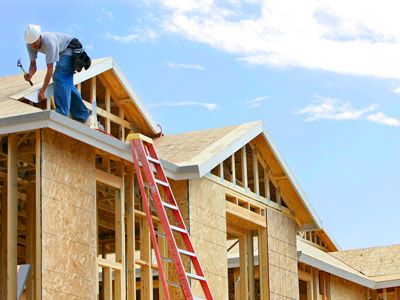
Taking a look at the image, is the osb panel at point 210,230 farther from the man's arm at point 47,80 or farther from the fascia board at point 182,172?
the man's arm at point 47,80

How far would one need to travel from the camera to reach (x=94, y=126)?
54.9 feet

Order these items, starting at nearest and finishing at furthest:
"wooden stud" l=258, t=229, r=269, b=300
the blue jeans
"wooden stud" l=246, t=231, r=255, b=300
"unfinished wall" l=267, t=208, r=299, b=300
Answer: the blue jeans < "wooden stud" l=258, t=229, r=269, b=300 < "unfinished wall" l=267, t=208, r=299, b=300 < "wooden stud" l=246, t=231, r=255, b=300

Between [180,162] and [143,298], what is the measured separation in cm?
239

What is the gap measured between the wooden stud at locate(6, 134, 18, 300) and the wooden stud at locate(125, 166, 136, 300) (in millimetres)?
2445

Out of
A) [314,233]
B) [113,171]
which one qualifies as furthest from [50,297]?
[314,233]

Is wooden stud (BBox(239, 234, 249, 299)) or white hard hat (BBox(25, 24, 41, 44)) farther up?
white hard hat (BBox(25, 24, 41, 44))

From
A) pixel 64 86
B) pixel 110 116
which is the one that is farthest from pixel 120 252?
pixel 110 116

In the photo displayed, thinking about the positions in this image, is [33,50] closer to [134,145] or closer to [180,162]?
[134,145]

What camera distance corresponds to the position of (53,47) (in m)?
15.9

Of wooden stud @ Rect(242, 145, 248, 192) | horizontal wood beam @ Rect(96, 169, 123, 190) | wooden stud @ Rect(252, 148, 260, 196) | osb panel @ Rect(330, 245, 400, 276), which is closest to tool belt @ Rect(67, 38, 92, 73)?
horizontal wood beam @ Rect(96, 169, 123, 190)

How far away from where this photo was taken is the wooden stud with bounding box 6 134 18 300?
1473cm

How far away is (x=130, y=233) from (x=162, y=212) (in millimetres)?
1290

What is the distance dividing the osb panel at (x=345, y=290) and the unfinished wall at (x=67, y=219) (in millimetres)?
12213

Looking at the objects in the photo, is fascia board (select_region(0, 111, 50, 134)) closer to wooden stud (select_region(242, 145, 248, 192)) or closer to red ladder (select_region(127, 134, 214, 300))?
red ladder (select_region(127, 134, 214, 300))
